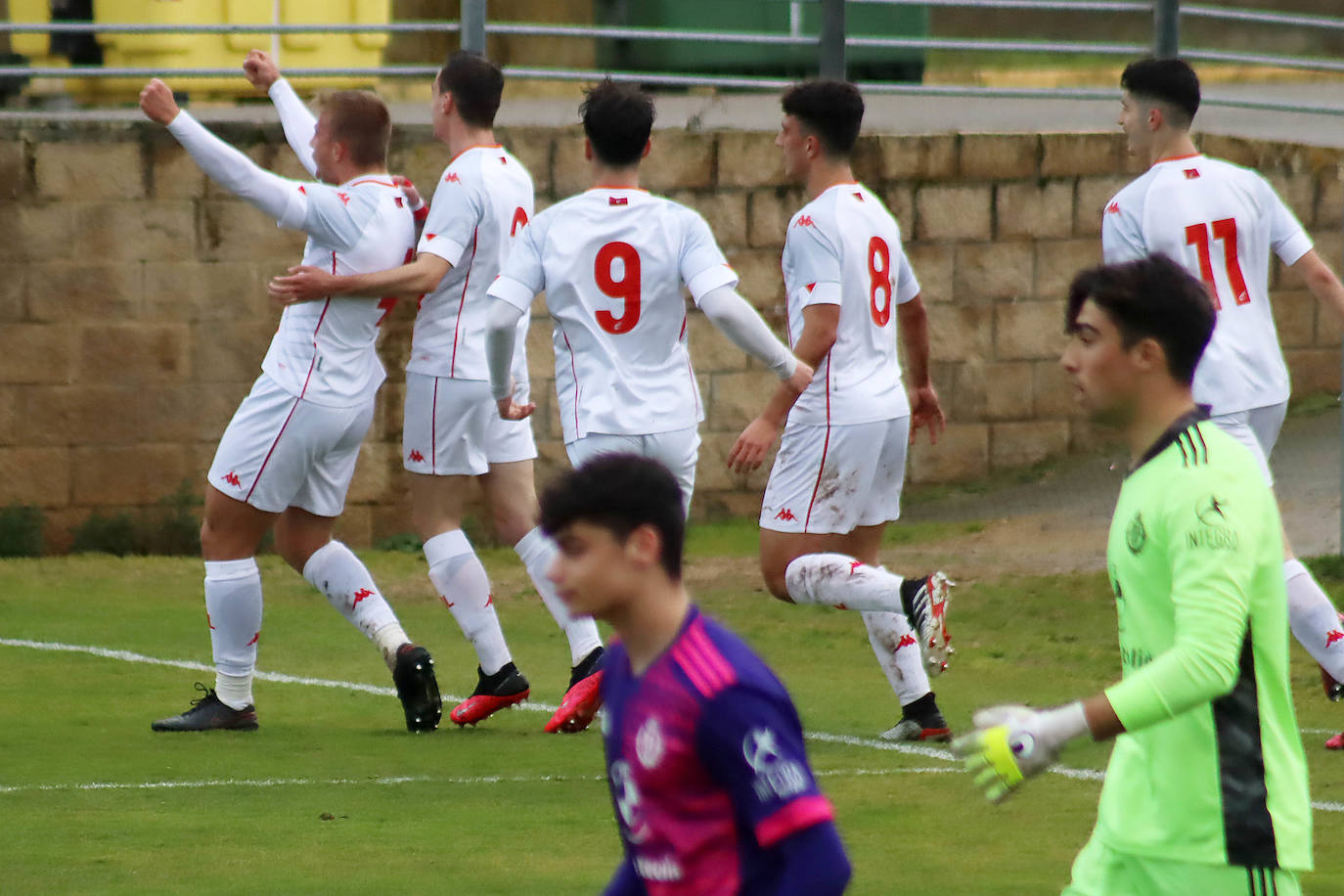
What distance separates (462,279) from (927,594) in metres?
2.23

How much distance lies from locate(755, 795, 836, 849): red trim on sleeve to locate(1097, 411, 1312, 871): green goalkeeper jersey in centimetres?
61

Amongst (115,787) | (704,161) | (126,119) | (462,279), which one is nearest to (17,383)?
(126,119)

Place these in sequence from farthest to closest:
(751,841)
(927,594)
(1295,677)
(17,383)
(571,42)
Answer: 1. (571,42)
2. (17,383)
3. (1295,677)
4. (927,594)
5. (751,841)

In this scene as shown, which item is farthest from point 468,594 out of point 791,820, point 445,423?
point 791,820

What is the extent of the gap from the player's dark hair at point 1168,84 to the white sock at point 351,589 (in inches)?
123

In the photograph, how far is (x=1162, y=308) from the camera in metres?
3.21

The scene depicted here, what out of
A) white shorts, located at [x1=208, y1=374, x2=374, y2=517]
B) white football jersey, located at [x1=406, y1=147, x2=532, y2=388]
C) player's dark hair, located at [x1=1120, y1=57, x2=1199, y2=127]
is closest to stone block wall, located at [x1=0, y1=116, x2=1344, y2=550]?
white football jersey, located at [x1=406, y1=147, x2=532, y2=388]

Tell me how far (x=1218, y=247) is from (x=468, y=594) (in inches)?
114

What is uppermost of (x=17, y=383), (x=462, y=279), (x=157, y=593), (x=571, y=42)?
(x=571, y=42)

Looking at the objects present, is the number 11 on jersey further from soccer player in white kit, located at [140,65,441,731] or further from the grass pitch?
soccer player in white kit, located at [140,65,441,731]

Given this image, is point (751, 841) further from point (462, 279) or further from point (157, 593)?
point (157, 593)

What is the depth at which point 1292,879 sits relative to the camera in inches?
120

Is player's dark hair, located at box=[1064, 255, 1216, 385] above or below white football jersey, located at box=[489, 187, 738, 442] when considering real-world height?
above

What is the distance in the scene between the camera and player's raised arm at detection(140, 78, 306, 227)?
659cm
